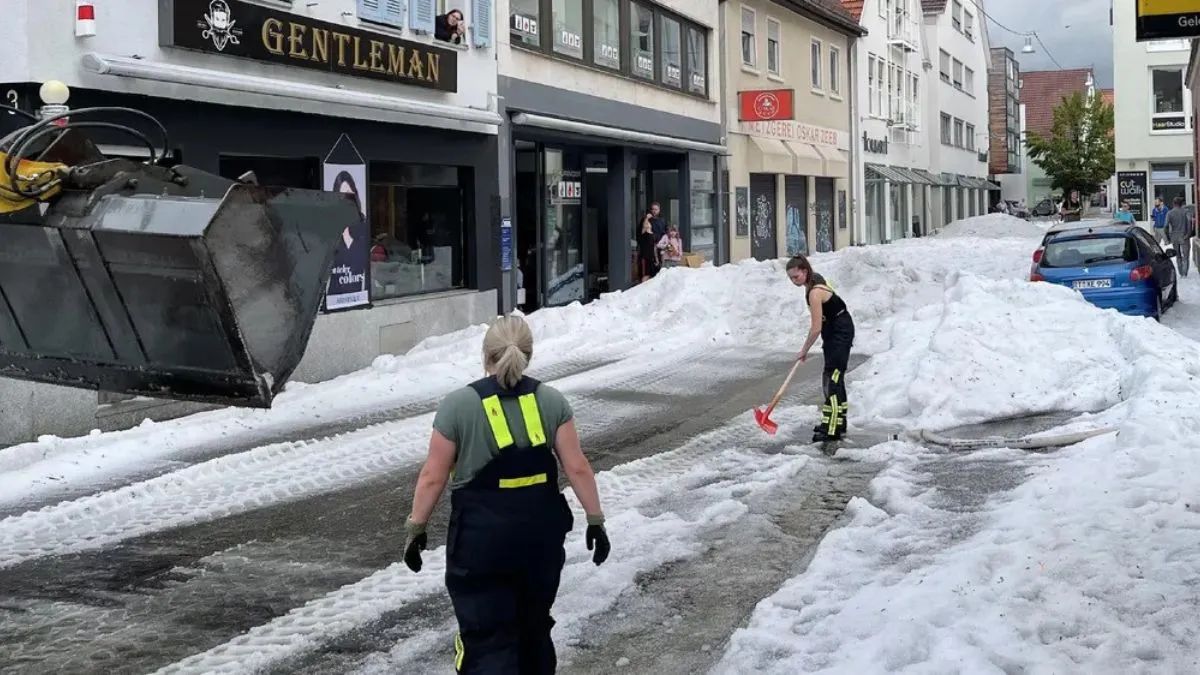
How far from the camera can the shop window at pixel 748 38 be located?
3170 centimetres

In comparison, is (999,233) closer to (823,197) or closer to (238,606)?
(823,197)

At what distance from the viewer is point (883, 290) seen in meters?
22.3

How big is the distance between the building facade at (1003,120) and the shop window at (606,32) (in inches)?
2441

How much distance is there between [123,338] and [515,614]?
9.19 ft

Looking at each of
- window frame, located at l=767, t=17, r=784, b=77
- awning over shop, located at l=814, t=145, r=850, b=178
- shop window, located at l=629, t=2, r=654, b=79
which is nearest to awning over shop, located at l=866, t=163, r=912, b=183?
awning over shop, located at l=814, t=145, r=850, b=178

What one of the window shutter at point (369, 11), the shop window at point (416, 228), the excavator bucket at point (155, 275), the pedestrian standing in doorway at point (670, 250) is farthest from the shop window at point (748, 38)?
the excavator bucket at point (155, 275)

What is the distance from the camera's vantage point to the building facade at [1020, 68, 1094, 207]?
360 feet

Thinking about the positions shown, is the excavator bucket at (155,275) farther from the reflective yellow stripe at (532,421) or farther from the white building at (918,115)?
the white building at (918,115)

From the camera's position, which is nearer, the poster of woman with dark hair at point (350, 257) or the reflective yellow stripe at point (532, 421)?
the reflective yellow stripe at point (532, 421)

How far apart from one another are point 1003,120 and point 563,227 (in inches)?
2688

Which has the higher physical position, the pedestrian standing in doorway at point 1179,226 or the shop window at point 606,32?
the shop window at point 606,32

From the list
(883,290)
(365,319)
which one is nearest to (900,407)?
(365,319)

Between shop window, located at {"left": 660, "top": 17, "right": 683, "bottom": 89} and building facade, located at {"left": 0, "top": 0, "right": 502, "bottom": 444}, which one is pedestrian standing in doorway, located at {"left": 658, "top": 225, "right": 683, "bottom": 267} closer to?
shop window, located at {"left": 660, "top": 17, "right": 683, "bottom": 89}

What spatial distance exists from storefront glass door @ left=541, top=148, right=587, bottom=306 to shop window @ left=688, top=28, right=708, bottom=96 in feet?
16.4
